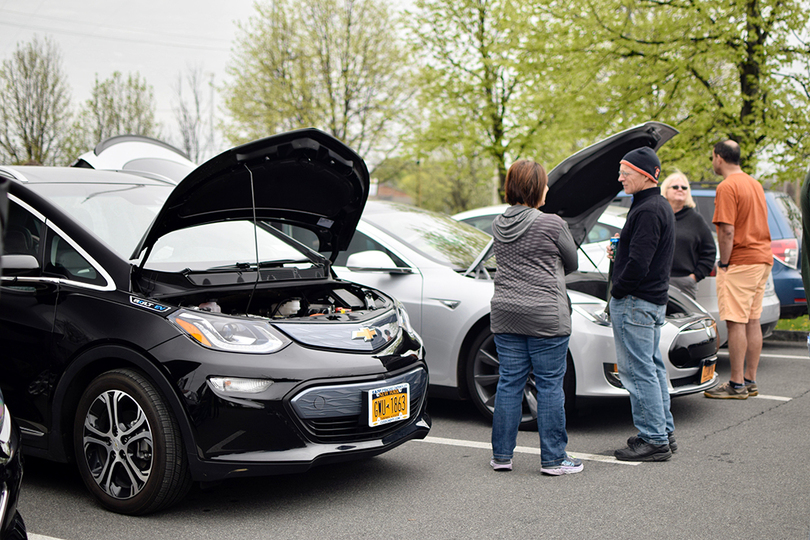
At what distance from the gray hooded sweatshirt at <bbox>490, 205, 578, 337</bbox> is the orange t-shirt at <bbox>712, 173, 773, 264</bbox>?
7.56ft

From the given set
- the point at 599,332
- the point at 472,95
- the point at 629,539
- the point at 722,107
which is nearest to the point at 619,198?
the point at 722,107

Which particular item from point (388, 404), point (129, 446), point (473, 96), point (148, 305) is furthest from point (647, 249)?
point (473, 96)

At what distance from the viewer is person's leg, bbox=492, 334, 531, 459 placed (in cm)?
419

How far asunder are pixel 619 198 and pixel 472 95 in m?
10.1

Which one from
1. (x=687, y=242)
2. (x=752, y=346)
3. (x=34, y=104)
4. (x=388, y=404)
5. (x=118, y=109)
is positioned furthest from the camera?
(x=118, y=109)

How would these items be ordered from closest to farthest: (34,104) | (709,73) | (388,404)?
(388,404), (709,73), (34,104)

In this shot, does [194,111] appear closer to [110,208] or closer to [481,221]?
[481,221]

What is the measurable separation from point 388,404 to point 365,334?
0.36 m

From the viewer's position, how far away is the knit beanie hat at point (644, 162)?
4.35 metres

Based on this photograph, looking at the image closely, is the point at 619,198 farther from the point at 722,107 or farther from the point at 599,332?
the point at 599,332

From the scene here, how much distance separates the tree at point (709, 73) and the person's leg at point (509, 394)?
357 inches

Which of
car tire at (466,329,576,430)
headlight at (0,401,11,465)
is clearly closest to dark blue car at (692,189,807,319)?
car tire at (466,329,576,430)

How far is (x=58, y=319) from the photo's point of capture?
3.63 meters

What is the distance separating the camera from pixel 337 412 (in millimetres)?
3479
